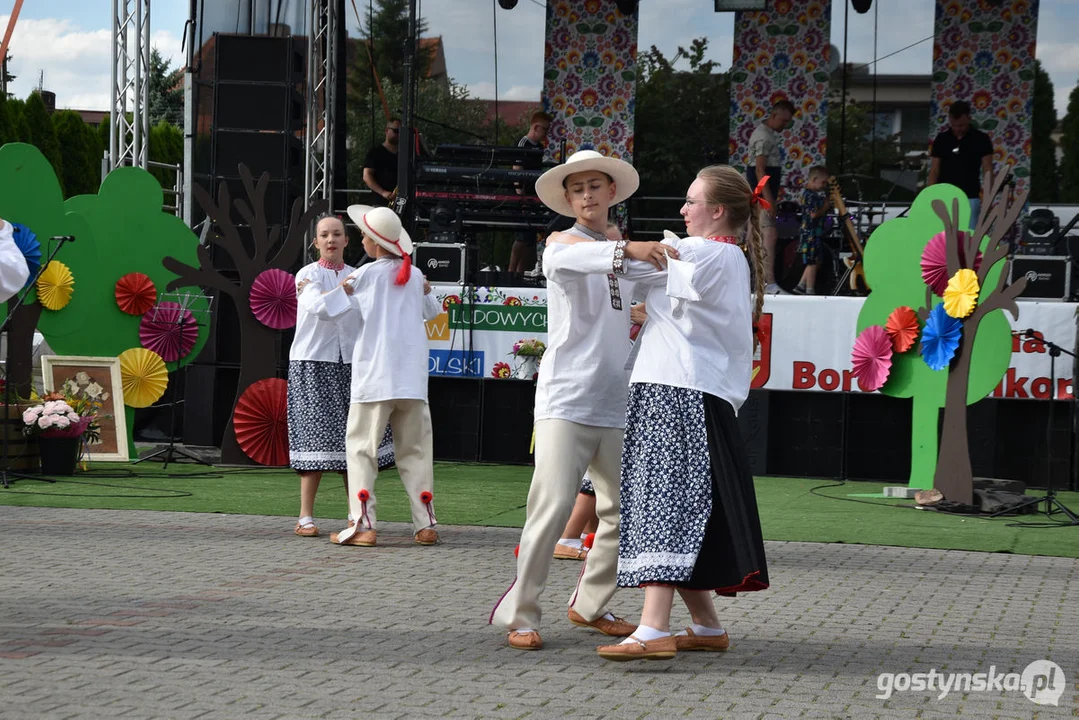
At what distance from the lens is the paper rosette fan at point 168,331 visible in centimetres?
1167

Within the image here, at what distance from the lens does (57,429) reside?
413 inches

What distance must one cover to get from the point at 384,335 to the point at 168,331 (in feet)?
15.8

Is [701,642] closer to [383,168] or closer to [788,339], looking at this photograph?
[788,339]

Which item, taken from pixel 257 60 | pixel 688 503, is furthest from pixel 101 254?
pixel 688 503

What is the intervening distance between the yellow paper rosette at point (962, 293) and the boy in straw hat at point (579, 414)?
17.3 ft

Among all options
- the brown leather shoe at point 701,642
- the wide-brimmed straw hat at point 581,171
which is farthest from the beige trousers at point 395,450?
the brown leather shoe at point 701,642

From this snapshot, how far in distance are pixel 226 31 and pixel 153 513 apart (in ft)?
21.9

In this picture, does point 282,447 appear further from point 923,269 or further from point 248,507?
point 923,269

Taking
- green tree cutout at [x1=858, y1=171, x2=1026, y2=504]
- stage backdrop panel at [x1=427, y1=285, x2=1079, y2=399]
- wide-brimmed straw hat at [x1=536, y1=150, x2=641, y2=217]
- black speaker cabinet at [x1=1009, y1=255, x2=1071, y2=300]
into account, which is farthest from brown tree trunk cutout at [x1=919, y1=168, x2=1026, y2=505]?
wide-brimmed straw hat at [x1=536, y1=150, x2=641, y2=217]

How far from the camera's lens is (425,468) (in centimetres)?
759

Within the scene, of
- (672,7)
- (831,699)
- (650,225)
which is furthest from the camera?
(672,7)

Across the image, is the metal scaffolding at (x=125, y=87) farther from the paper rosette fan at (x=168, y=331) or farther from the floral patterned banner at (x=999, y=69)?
the floral patterned banner at (x=999, y=69)

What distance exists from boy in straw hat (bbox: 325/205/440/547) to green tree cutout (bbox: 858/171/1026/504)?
4232mm

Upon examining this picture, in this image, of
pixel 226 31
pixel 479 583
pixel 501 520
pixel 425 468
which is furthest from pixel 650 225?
pixel 479 583
